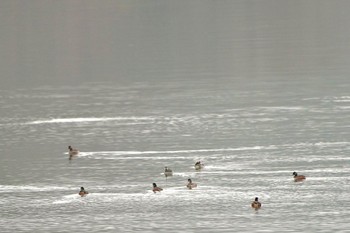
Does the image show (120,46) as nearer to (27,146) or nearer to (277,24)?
(277,24)

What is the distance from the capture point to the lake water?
5816 centimetres

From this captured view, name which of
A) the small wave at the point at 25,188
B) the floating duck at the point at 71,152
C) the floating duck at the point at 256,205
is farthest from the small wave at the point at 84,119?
the floating duck at the point at 256,205

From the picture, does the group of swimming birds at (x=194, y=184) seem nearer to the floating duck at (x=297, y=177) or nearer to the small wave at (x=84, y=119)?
the floating duck at (x=297, y=177)

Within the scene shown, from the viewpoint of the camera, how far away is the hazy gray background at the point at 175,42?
374ft

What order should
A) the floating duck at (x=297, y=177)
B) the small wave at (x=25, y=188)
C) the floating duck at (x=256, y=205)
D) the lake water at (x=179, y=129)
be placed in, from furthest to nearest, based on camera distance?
1. the small wave at (x=25, y=188)
2. the floating duck at (x=297, y=177)
3. the lake water at (x=179, y=129)
4. the floating duck at (x=256, y=205)

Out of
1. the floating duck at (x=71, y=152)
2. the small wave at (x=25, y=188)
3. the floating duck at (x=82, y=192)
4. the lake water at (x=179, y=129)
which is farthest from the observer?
the floating duck at (x=71, y=152)

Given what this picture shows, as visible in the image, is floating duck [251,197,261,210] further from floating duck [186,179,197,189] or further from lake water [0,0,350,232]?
floating duck [186,179,197,189]

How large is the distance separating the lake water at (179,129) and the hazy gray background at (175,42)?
326 mm

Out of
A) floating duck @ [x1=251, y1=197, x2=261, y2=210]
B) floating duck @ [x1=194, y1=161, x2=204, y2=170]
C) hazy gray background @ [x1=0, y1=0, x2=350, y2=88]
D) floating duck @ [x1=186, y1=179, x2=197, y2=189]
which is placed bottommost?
floating duck @ [x1=251, y1=197, x2=261, y2=210]

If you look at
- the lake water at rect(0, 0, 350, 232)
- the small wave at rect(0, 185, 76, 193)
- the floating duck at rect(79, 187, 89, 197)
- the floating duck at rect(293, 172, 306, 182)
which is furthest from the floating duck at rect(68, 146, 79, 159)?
the floating duck at rect(293, 172, 306, 182)

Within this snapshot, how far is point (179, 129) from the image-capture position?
80.5 m

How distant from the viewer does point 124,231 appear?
55.2 meters

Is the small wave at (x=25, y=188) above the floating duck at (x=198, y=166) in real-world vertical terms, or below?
below

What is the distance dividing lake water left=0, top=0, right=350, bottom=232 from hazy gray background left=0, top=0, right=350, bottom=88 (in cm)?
33
